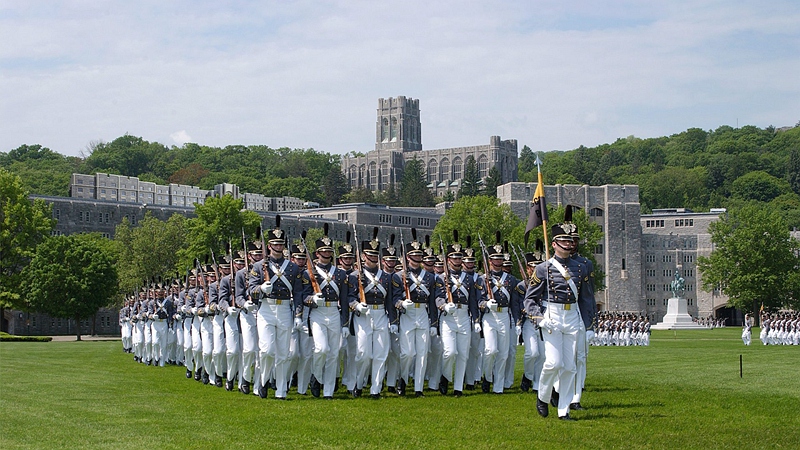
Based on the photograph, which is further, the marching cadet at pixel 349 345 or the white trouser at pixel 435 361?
the white trouser at pixel 435 361

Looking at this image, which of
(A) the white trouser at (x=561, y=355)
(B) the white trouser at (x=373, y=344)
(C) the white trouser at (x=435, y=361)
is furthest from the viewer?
(C) the white trouser at (x=435, y=361)

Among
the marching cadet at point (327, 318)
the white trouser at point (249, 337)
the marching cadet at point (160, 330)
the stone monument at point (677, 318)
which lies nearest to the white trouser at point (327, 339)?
the marching cadet at point (327, 318)

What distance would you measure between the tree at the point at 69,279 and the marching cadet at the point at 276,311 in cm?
5733

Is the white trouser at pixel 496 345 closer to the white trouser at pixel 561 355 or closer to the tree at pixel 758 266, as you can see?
the white trouser at pixel 561 355

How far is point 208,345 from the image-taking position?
23.7 m

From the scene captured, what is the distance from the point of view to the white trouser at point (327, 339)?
19.2 metres

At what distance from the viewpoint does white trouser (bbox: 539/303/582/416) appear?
15656 mm

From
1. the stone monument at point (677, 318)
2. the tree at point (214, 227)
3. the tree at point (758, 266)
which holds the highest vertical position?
the tree at point (214, 227)

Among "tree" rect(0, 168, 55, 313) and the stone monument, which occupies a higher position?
"tree" rect(0, 168, 55, 313)

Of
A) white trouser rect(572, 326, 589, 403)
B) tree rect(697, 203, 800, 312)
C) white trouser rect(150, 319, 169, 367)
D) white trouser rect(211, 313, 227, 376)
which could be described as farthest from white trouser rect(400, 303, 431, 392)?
tree rect(697, 203, 800, 312)

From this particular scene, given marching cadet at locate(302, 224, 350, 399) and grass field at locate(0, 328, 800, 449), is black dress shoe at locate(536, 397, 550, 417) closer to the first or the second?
grass field at locate(0, 328, 800, 449)

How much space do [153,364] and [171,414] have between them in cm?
1623

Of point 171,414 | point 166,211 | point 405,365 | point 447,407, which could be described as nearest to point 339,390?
point 405,365

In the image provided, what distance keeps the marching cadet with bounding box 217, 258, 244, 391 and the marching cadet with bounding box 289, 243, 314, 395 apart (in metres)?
1.81
